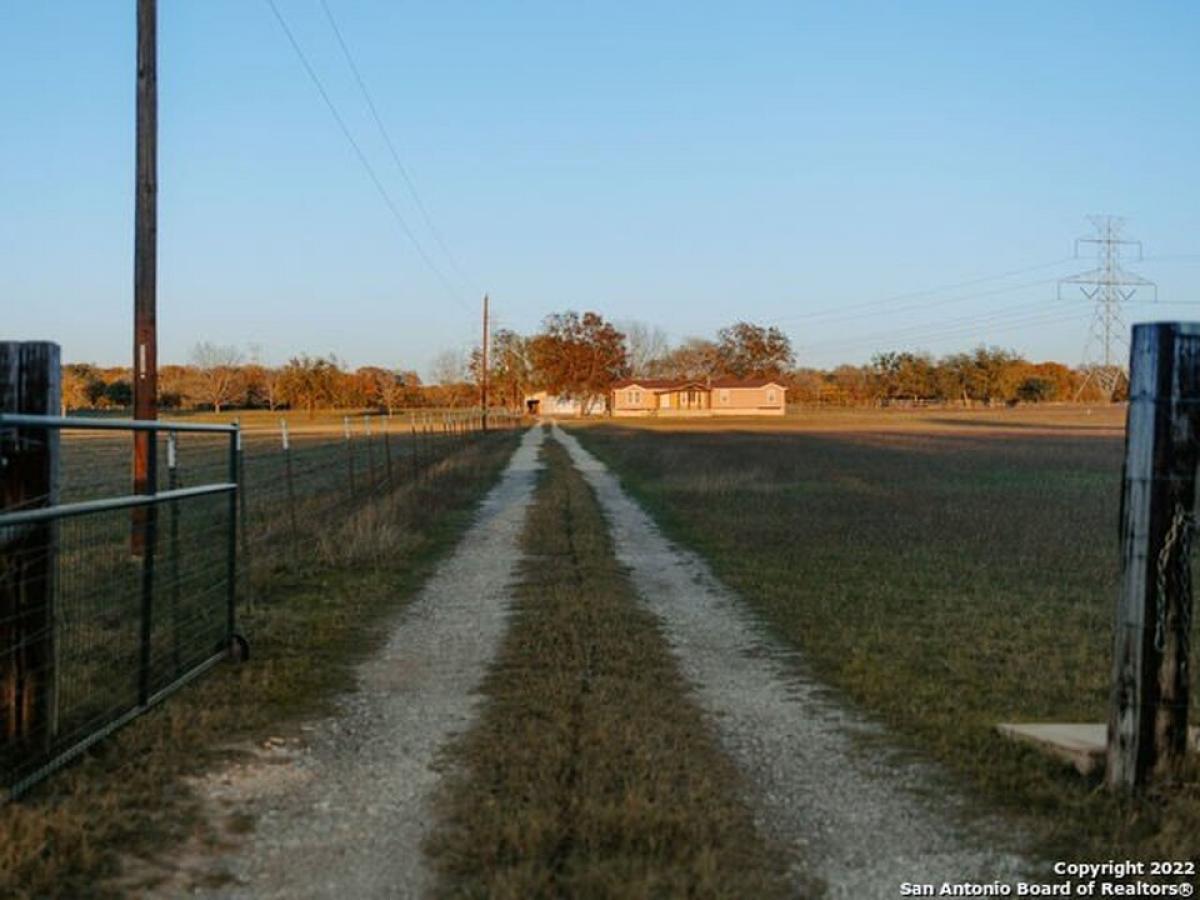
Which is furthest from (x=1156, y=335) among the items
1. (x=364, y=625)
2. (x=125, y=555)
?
(x=125, y=555)

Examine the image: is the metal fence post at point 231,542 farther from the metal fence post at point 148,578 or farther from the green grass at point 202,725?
the metal fence post at point 148,578

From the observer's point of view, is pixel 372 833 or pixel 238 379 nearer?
pixel 372 833

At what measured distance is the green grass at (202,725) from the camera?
14.1 feet

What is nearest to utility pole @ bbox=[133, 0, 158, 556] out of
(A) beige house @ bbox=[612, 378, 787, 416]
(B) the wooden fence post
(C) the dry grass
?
(C) the dry grass

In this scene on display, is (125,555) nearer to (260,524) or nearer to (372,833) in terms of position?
(260,524)

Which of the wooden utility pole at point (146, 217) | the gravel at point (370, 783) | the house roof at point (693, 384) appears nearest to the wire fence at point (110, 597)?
the gravel at point (370, 783)

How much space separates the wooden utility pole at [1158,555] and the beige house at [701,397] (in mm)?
120361

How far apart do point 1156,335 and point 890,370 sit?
146 metres

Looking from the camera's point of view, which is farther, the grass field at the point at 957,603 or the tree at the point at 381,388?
the tree at the point at 381,388

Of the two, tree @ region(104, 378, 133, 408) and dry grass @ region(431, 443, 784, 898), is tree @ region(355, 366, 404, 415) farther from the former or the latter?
dry grass @ region(431, 443, 784, 898)

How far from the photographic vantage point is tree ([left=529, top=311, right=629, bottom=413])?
4774 inches

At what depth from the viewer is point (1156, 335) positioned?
5.03 meters

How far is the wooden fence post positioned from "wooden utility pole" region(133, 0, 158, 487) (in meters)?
7.27

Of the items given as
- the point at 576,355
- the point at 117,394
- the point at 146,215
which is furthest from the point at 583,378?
the point at 146,215
